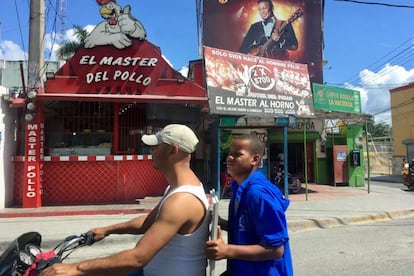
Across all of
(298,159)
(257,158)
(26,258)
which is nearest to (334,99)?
(298,159)

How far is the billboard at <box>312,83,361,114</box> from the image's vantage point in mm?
13859

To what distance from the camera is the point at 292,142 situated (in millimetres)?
17875

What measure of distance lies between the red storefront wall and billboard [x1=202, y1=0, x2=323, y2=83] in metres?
14.9

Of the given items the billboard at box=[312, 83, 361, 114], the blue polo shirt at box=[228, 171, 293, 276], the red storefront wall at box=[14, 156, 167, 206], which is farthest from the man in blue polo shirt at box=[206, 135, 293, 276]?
the billboard at box=[312, 83, 361, 114]

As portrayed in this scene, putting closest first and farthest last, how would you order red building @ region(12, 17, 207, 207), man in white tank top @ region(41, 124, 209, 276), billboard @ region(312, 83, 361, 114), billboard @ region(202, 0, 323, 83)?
1. man in white tank top @ region(41, 124, 209, 276)
2. red building @ region(12, 17, 207, 207)
3. billboard @ region(312, 83, 361, 114)
4. billboard @ region(202, 0, 323, 83)

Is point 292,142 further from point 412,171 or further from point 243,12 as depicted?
point 243,12

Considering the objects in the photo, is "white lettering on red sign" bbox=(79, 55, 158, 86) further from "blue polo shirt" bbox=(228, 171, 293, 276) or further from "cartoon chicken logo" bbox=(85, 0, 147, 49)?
"blue polo shirt" bbox=(228, 171, 293, 276)

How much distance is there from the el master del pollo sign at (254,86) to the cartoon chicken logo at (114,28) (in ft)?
7.44

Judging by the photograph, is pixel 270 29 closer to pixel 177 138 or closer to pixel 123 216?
pixel 123 216

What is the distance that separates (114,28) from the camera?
10.5 m

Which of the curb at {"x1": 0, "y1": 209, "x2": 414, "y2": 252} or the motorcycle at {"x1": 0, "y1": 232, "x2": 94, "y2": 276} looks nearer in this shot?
the motorcycle at {"x1": 0, "y1": 232, "x2": 94, "y2": 276}

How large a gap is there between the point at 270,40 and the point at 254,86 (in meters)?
14.3

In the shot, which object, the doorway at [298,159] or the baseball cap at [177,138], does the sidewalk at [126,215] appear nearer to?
the baseball cap at [177,138]

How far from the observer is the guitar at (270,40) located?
24500mm
